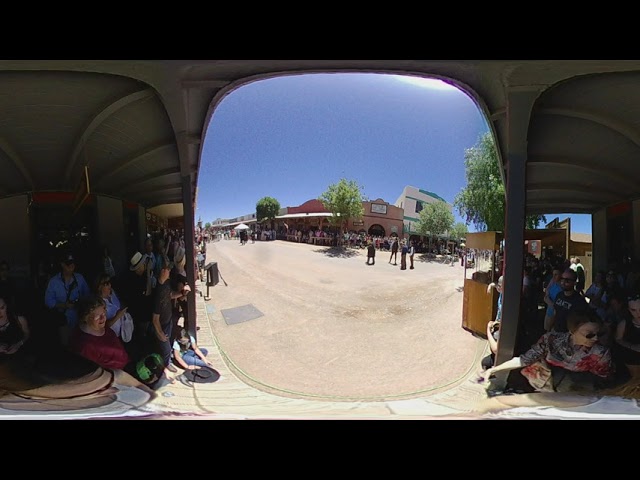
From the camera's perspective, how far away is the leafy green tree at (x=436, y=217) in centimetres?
161

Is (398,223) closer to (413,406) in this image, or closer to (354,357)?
(354,357)

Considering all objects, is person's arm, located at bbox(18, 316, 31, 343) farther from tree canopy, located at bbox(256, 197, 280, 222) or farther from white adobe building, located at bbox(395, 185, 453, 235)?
white adobe building, located at bbox(395, 185, 453, 235)

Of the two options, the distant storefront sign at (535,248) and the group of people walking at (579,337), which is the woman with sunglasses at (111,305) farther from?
the distant storefront sign at (535,248)

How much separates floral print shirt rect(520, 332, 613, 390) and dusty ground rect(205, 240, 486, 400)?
36 centimetres

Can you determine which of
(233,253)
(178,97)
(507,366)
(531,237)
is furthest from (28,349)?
(531,237)

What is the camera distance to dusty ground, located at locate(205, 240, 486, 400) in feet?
5.57

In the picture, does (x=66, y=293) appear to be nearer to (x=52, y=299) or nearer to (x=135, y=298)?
(x=52, y=299)

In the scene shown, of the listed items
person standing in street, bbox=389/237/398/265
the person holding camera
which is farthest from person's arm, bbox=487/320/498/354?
the person holding camera

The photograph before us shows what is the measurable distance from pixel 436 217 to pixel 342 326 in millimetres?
832

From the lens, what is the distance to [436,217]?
5.30 feet

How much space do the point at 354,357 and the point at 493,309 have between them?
34.1 inches

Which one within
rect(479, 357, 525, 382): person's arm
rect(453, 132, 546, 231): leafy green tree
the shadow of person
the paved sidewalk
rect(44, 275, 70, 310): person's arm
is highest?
rect(453, 132, 546, 231): leafy green tree

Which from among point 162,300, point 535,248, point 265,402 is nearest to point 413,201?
point 535,248

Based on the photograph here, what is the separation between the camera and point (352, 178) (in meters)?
1.59
